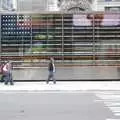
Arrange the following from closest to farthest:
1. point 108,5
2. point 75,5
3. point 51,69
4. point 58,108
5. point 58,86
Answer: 1. point 58,108
2. point 58,86
3. point 51,69
4. point 75,5
5. point 108,5

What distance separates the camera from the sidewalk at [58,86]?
21.6 m

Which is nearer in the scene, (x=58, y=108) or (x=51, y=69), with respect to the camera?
(x=58, y=108)

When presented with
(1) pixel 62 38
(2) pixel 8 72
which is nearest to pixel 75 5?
(1) pixel 62 38

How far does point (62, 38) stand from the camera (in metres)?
25.2

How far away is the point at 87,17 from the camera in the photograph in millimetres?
25312

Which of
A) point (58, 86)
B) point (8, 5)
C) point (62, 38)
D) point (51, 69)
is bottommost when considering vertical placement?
point (58, 86)

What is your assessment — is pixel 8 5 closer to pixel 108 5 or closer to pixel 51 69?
pixel 108 5

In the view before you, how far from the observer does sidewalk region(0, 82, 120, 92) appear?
21622mm

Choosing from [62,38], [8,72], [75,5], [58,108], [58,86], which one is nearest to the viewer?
[58,108]

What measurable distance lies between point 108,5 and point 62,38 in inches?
620

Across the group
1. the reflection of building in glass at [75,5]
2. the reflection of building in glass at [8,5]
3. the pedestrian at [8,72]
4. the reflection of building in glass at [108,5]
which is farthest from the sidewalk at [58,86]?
the reflection of building in glass at [108,5]

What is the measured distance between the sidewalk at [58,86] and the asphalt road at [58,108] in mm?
3371

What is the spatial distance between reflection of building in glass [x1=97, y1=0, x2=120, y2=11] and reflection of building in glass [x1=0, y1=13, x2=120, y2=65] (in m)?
14.7

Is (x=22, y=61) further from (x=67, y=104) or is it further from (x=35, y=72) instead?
(x=67, y=104)
